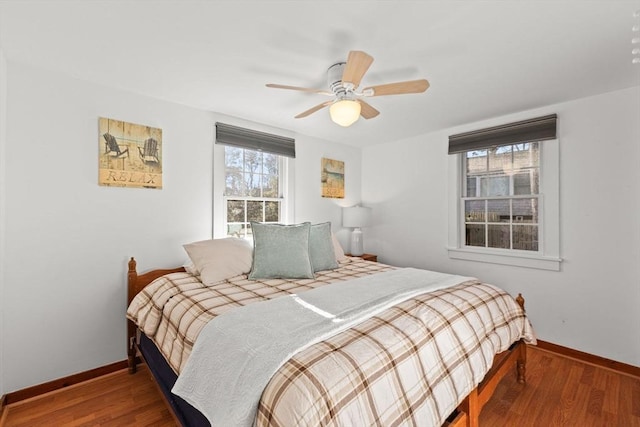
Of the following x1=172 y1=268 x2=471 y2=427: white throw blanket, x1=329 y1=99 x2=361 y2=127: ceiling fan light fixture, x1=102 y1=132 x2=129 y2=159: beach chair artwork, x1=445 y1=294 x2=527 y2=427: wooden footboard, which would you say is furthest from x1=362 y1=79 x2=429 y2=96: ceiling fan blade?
x1=102 y1=132 x2=129 y2=159: beach chair artwork

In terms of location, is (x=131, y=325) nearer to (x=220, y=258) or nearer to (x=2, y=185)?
(x=220, y=258)

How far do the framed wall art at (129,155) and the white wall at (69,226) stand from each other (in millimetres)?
52

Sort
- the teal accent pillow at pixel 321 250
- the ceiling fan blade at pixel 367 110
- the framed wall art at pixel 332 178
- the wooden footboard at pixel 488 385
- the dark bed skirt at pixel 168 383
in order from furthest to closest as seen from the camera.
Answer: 1. the framed wall art at pixel 332 178
2. the teal accent pillow at pixel 321 250
3. the ceiling fan blade at pixel 367 110
4. the wooden footboard at pixel 488 385
5. the dark bed skirt at pixel 168 383

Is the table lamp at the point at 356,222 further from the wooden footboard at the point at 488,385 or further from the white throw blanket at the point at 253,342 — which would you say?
the white throw blanket at the point at 253,342

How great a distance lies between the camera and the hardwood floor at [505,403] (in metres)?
1.76

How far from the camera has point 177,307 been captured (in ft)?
5.57

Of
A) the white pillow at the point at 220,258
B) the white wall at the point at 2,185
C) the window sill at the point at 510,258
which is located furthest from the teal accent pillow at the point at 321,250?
the white wall at the point at 2,185


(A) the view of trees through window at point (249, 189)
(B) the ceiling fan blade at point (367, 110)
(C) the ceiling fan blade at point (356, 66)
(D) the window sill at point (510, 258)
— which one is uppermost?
(C) the ceiling fan blade at point (356, 66)

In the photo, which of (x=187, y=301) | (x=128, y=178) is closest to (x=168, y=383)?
(x=187, y=301)

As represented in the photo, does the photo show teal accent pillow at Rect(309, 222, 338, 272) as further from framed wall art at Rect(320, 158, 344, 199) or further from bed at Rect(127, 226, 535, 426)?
framed wall art at Rect(320, 158, 344, 199)

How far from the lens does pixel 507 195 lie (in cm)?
306

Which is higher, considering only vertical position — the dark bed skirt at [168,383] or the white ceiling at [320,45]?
the white ceiling at [320,45]

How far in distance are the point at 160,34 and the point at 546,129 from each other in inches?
127

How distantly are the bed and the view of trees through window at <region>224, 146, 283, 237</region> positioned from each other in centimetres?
85
